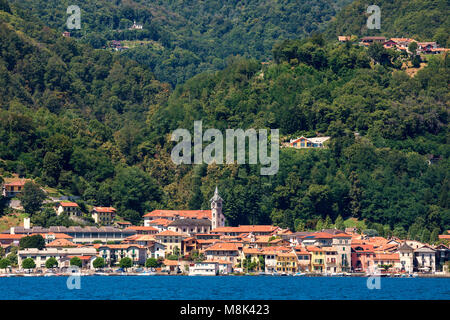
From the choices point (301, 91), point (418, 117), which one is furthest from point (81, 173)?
point (418, 117)

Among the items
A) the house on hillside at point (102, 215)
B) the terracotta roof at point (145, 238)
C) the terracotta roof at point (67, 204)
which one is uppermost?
the terracotta roof at point (67, 204)

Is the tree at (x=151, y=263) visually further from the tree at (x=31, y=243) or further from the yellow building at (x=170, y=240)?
the tree at (x=31, y=243)

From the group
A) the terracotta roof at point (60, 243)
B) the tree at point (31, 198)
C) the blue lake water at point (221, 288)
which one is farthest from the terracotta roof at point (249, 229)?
the tree at point (31, 198)

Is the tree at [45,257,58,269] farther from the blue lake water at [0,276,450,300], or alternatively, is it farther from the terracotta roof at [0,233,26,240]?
the terracotta roof at [0,233,26,240]

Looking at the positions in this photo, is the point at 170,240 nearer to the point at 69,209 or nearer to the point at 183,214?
the point at 183,214

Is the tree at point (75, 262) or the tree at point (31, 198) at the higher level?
the tree at point (31, 198)

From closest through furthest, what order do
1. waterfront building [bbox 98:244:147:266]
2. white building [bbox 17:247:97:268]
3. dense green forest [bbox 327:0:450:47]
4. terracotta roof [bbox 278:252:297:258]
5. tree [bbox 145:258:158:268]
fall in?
white building [bbox 17:247:97:268]
terracotta roof [bbox 278:252:297:258]
tree [bbox 145:258:158:268]
waterfront building [bbox 98:244:147:266]
dense green forest [bbox 327:0:450:47]

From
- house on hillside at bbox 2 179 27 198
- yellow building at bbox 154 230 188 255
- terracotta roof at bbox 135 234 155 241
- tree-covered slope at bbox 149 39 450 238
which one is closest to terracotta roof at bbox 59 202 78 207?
house on hillside at bbox 2 179 27 198
